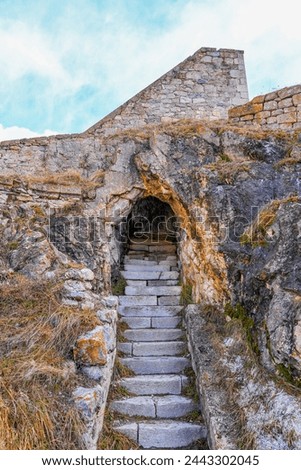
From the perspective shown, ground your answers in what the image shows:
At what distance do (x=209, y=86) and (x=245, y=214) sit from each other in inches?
258

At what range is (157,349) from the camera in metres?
4.70

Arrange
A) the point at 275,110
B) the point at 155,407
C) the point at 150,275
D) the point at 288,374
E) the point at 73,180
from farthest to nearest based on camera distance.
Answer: the point at 275,110 < the point at 150,275 < the point at 73,180 < the point at 155,407 < the point at 288,374

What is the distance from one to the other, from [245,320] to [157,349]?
125 centimetres

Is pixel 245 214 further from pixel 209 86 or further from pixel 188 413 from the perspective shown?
pixel 209 86

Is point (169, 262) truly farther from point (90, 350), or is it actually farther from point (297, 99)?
point (297, 99)

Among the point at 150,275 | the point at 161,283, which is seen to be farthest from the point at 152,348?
the point at 150,275

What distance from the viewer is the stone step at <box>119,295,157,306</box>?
18.1ft

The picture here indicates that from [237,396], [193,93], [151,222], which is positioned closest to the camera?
[237,396]

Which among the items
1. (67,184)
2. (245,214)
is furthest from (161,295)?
(67,184)

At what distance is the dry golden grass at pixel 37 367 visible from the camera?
279 cm

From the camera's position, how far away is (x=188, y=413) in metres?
3.87

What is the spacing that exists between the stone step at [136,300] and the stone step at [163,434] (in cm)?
204

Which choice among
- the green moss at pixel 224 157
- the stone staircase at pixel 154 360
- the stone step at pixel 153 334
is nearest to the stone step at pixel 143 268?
the stone staircase at pixel 154 360

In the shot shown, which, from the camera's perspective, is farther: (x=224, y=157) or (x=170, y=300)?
(x=224, y=157)
